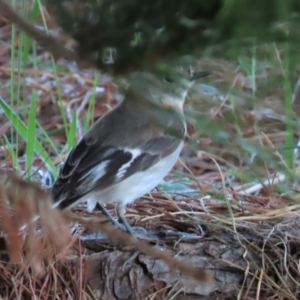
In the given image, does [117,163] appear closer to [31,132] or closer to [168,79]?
[31,132]

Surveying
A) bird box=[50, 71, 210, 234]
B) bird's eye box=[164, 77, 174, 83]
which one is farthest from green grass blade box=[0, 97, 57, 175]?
bird's eye box=[164, 77, 174, 83]

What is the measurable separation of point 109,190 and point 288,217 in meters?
0.55

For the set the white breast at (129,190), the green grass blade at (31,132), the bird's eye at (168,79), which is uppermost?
the bird's eye at (168,79)

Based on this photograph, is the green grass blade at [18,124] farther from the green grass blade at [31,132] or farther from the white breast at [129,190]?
the white breast at [129,190]

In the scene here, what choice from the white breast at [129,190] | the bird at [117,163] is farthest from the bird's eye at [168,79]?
the white breast at [129,190]

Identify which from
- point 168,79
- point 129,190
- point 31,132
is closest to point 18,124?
point 31,132

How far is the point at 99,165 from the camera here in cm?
200

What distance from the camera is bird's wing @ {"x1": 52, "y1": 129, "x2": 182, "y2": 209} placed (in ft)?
6.28

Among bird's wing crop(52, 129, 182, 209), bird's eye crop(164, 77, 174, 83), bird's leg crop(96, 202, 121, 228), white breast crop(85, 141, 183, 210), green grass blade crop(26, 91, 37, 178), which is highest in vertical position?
bird's eye crop(164, 77, 174, 83)

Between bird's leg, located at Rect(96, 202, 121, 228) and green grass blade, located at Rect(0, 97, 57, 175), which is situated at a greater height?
green grass blade, located at Rect(0, 97, 57, 175)

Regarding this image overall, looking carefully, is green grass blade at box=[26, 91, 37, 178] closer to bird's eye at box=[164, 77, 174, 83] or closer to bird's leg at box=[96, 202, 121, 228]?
bird's leg at box=[96, 202, 121, 228]

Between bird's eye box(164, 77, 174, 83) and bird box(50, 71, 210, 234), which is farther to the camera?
bird box(50, 71, 210, 234)

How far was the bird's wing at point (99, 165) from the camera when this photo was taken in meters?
1.91

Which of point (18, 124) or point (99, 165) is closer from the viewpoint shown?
point (99, 165)
